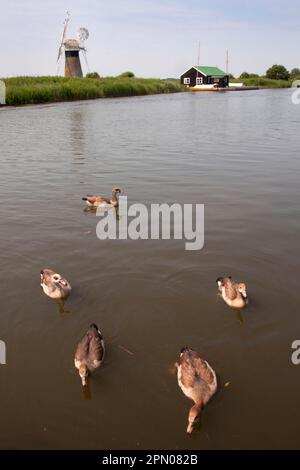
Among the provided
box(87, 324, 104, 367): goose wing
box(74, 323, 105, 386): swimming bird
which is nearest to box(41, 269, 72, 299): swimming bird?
box(87, 324, 104, 367): goose wing

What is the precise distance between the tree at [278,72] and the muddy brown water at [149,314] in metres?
128

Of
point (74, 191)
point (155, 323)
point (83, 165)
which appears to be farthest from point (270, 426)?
point (83, 165)

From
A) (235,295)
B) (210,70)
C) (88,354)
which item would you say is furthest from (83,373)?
(210,70)

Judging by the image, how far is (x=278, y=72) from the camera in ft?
432

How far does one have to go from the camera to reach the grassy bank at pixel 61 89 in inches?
1864

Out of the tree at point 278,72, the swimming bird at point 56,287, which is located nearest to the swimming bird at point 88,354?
the swimming bird at point 56,287

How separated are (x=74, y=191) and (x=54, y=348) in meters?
9.03

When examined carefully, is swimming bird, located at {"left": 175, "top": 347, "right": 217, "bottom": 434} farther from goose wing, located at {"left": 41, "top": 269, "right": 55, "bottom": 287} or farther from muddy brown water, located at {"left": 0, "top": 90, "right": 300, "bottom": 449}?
goose wing, located at {"left": 41, "top": 269, "right": 55, "bottom": 287}

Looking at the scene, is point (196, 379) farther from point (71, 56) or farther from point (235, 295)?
point (71, 56)

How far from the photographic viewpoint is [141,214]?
12914 millimetres

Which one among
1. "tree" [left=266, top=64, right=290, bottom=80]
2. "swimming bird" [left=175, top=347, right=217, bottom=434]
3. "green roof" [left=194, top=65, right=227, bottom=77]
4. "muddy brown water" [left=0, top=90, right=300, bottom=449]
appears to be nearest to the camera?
"muddy brown water" [left=0, top=90, right=300, bottom=449]

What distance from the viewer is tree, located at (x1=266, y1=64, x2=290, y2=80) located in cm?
13112

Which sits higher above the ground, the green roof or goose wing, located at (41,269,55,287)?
the green roof

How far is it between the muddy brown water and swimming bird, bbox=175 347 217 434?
0.55 feet
